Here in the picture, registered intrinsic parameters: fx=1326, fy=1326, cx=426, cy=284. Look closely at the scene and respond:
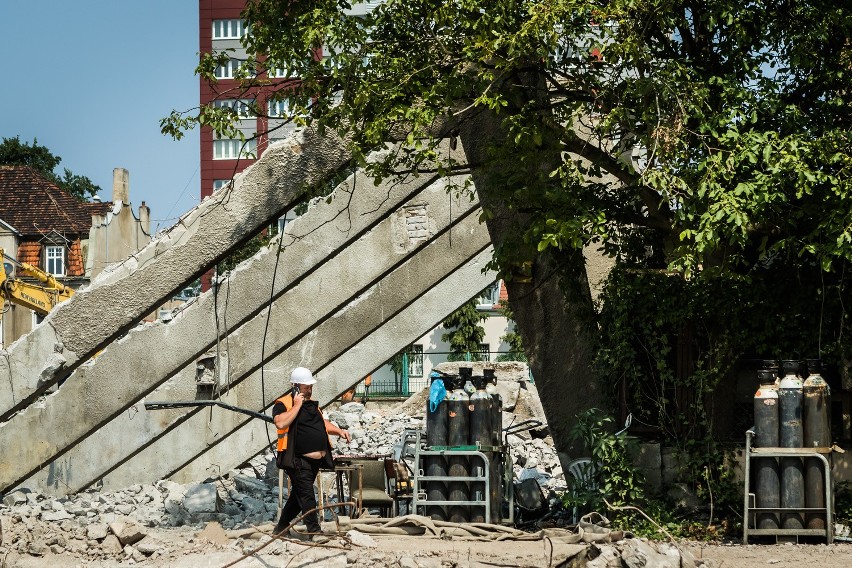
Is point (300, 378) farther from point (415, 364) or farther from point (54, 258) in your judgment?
point (54, 258)

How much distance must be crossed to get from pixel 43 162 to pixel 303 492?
192ft

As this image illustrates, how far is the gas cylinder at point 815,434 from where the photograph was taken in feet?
40.8

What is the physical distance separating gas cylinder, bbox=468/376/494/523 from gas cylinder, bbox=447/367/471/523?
5cm

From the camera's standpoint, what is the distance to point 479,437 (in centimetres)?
1322

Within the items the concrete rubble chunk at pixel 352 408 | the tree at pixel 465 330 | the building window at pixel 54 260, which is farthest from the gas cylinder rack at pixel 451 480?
the building window at pixel 54 260

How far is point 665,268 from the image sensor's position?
1434 centimetres

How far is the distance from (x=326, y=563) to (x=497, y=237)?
5210 mm

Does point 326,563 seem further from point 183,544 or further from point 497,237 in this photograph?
point 497,237

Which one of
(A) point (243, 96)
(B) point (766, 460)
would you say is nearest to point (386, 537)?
(B) point (766, 460)

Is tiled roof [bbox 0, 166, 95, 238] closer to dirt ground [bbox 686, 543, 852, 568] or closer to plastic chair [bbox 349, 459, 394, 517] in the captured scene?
plastic chair [bbox 349, 459, 394, 517]

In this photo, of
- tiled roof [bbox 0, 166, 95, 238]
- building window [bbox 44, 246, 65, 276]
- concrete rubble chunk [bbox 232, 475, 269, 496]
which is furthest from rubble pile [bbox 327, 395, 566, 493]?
building window [bbox 44, 246, 65, 276]

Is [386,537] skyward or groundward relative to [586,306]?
groundward

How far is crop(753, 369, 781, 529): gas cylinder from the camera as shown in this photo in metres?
12.5

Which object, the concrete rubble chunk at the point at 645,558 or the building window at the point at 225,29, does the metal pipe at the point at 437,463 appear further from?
the building window at the point at 225,29
